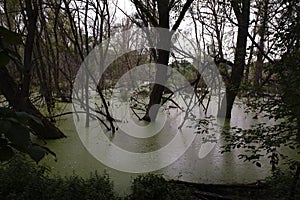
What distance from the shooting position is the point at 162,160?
8.89 ft

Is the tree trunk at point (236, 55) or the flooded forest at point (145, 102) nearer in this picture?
the flooded forest at point (145, 102)

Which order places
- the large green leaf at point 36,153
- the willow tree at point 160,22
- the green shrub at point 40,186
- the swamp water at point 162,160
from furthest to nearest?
1. the willow tree at point 160,22
2. the swamp water at point 162,160
3. the green shrub at point 40,186
4. the large green leaf at point 36,153

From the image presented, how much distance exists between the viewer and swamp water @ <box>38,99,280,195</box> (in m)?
2.26

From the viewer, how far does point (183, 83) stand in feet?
15.6

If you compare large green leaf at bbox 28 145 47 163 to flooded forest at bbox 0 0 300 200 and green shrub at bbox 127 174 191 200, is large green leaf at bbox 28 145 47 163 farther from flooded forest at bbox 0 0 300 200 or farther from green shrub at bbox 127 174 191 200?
green shrub at bbox 127 174 191 200

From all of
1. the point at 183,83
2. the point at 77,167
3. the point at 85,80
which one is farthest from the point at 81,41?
the point at 77,167

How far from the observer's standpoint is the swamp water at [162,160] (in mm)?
2264

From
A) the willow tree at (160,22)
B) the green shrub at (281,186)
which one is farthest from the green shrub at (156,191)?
the willow tree at (160,22)

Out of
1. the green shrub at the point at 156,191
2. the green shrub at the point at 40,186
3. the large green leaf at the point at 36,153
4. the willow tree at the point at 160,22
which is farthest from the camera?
the willow tree at the point at 160,22

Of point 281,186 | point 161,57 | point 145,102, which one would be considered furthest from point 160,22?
point 281,186

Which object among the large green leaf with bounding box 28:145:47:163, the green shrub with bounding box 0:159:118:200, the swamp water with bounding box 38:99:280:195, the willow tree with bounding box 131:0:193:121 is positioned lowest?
the swamp water with bounding box 38:99:280:195

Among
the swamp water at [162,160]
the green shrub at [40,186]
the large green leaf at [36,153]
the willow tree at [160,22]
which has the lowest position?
the swamp water at [162,160]

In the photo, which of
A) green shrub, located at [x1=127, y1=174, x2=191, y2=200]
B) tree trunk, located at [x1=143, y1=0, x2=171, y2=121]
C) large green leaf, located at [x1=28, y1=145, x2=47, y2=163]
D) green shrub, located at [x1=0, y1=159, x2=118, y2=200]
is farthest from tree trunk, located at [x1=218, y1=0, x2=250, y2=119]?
large green leaf, located at [x1=28, y1=145, x2=47, y2=163]

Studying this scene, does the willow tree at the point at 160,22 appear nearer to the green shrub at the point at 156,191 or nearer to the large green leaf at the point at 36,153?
the green shrub at the point at 156,191
